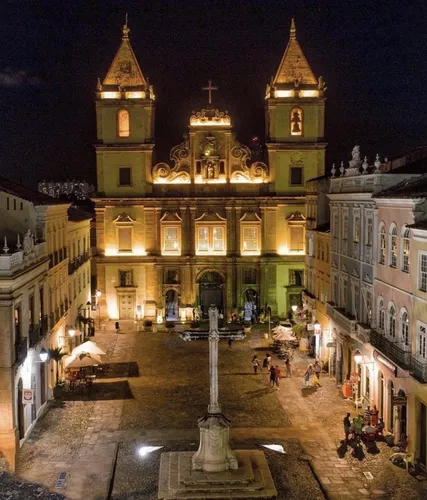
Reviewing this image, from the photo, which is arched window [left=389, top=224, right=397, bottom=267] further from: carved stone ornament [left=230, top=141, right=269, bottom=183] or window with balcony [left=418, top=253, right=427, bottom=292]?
carved stone ornament [left=230, top=141, right=269, bottom=183]

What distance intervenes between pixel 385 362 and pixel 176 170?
37110mm

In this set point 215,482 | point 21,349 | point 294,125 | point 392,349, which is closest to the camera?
point 215,482

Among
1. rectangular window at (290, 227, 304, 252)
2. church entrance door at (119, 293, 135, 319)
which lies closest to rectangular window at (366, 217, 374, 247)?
rectangular window at (290, 227, 304, 252)

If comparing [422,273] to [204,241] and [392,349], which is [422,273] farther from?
[204,241]

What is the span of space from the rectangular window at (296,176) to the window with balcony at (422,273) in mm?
36771

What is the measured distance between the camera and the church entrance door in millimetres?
64062

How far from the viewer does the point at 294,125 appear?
64188 mm

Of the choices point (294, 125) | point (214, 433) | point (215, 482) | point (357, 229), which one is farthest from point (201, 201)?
point (215, 482)

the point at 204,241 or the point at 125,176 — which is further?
the point at 204,241

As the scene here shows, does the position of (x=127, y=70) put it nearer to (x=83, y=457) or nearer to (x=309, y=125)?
(x=309, y=125)

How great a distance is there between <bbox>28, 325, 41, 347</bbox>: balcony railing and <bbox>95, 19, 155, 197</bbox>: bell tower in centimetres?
3087

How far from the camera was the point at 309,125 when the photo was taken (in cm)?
6406

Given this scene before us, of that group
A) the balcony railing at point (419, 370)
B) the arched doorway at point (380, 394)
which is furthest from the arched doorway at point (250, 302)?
the balcony railing at point (419, 370)

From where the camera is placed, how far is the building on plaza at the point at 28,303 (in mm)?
28641
